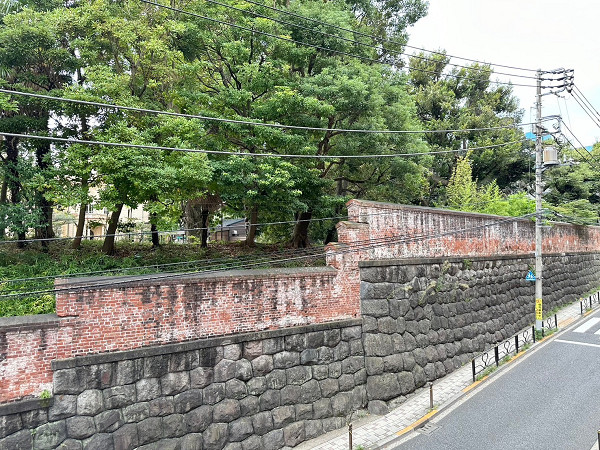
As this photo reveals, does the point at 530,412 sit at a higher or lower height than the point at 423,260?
lower

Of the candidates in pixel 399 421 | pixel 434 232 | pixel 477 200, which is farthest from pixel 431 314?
pixel 477 200

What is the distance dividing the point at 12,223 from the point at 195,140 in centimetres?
627

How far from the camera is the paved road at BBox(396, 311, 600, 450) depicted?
8.44 meters

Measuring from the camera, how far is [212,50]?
13531 mm

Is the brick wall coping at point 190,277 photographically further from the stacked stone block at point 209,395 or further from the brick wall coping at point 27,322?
the stacked stone block at point 209,395

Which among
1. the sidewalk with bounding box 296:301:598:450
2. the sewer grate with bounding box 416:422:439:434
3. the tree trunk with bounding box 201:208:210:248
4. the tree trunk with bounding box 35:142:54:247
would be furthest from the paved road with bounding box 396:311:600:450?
the tree trunk with bounding box 35:142:54:247

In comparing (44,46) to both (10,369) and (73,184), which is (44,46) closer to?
(73,184)

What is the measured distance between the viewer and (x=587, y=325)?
16984 millimetres

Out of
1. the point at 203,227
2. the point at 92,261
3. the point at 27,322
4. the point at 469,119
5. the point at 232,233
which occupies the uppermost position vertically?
the point at 469,119

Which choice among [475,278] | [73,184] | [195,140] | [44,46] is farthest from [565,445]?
[44,46]

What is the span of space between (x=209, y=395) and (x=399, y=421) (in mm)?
5322

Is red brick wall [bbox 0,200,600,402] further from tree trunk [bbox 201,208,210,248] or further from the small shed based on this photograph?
the small shed

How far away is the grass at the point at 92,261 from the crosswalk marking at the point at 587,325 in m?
12.4

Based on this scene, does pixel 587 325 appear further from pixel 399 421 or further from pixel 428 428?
pixel 399 421
